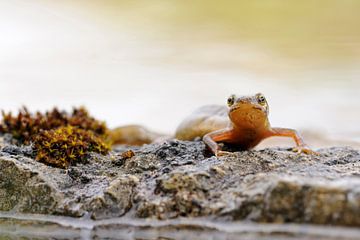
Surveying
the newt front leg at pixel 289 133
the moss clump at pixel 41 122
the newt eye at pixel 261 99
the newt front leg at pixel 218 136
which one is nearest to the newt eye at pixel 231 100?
the newt eye at pixel 261 99

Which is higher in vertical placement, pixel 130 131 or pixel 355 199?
pixel 130 131

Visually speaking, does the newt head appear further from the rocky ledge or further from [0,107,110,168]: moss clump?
[0,107,110,168]: moss clump

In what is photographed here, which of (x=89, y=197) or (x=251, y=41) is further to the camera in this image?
(x=251, y=41)

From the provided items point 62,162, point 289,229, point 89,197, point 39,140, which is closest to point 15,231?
point 89,197

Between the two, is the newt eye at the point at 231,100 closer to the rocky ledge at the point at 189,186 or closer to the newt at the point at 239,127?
the newt at the point at 239,127

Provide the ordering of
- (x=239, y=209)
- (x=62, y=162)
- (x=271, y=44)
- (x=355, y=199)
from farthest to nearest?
(x=271, y=44) < (x=62, y=162) < (x=239, y=209) < (x=355, y=199)

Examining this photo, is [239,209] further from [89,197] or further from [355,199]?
[89,197]

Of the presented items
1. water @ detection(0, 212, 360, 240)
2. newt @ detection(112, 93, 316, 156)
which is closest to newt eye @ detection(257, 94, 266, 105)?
newt @ detection(112, 93, 316, 156)
